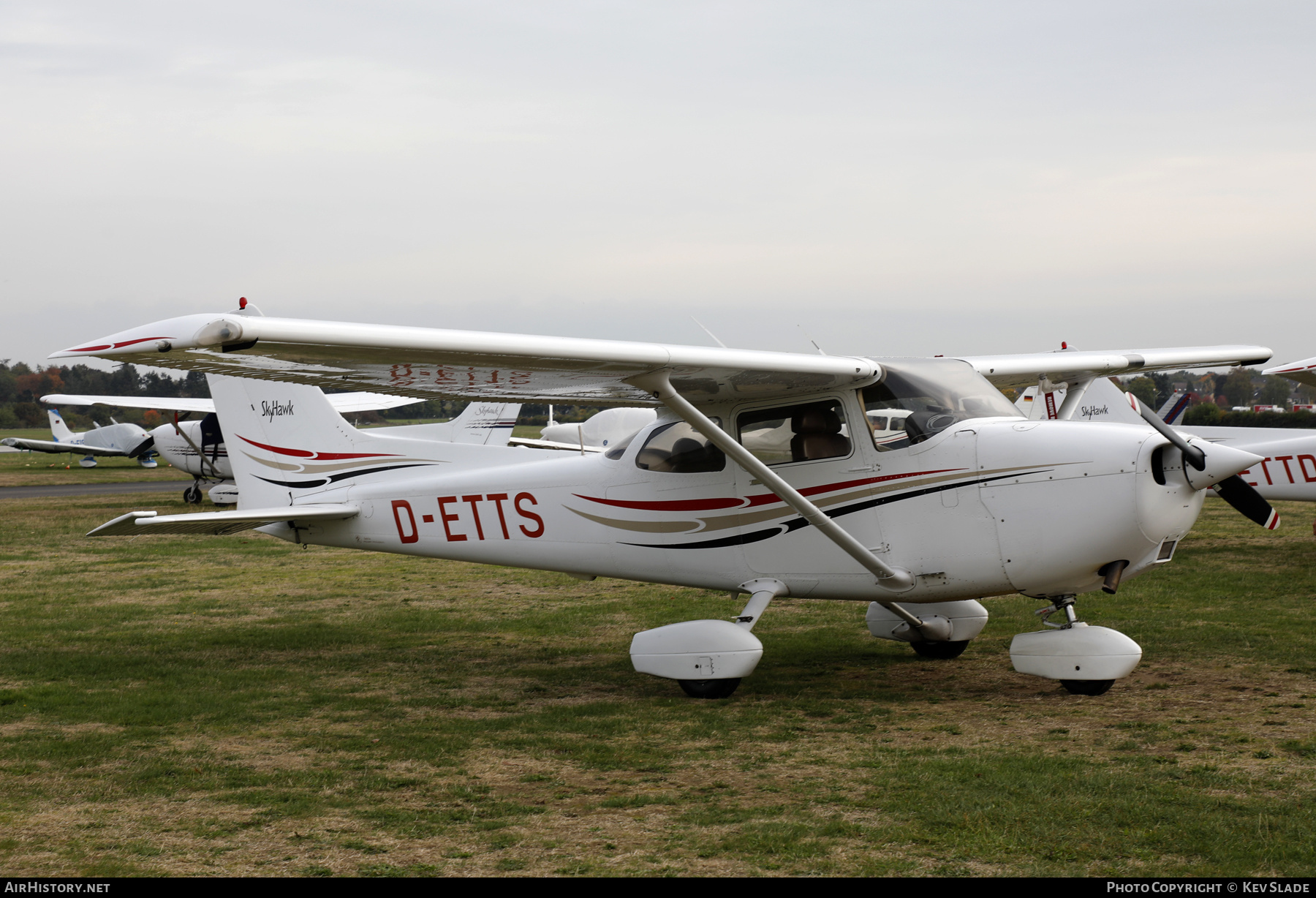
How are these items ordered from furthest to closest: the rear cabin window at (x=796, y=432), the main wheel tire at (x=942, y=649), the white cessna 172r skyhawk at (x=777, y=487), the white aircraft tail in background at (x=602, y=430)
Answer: the white aircraft tail in background at (x=602, y=430), the main wheel tire at (x=942, y=649), the rear cabin window at (x=796, y=432), the white cessna 172r skyhawk at (x=777, y=487)

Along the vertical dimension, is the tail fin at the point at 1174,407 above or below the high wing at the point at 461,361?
below

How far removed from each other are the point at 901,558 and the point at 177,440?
26.1 metres

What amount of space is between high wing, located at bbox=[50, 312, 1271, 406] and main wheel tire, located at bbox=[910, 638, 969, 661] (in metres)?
2.48

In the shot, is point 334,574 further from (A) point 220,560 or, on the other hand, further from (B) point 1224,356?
(B) point 1224,356

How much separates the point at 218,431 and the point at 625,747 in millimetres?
23277

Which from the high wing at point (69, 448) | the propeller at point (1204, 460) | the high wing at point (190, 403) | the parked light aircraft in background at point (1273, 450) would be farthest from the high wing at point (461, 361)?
the high wing at point (69, 448)

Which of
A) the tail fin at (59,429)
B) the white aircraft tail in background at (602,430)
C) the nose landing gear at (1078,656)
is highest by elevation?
the nose landing gear at (1078,656)

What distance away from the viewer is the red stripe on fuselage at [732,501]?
22.8ft

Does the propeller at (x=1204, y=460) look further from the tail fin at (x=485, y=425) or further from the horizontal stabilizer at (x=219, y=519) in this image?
the tail fin at (x=485, y=425)

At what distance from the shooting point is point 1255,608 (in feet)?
32.9

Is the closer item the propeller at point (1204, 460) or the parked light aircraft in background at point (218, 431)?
the propeller at point (1204, 460)

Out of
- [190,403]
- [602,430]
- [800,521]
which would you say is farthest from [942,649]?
[190,403]

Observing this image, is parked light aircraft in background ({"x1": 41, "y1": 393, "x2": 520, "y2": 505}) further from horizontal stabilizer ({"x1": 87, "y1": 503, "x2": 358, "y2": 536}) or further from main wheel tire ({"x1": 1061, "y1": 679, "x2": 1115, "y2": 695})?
main wheel tire ({"x1": 1061, "y1": 679, "x2": 1115, "y2": 695})

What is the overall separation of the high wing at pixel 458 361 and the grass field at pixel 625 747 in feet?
6.73
